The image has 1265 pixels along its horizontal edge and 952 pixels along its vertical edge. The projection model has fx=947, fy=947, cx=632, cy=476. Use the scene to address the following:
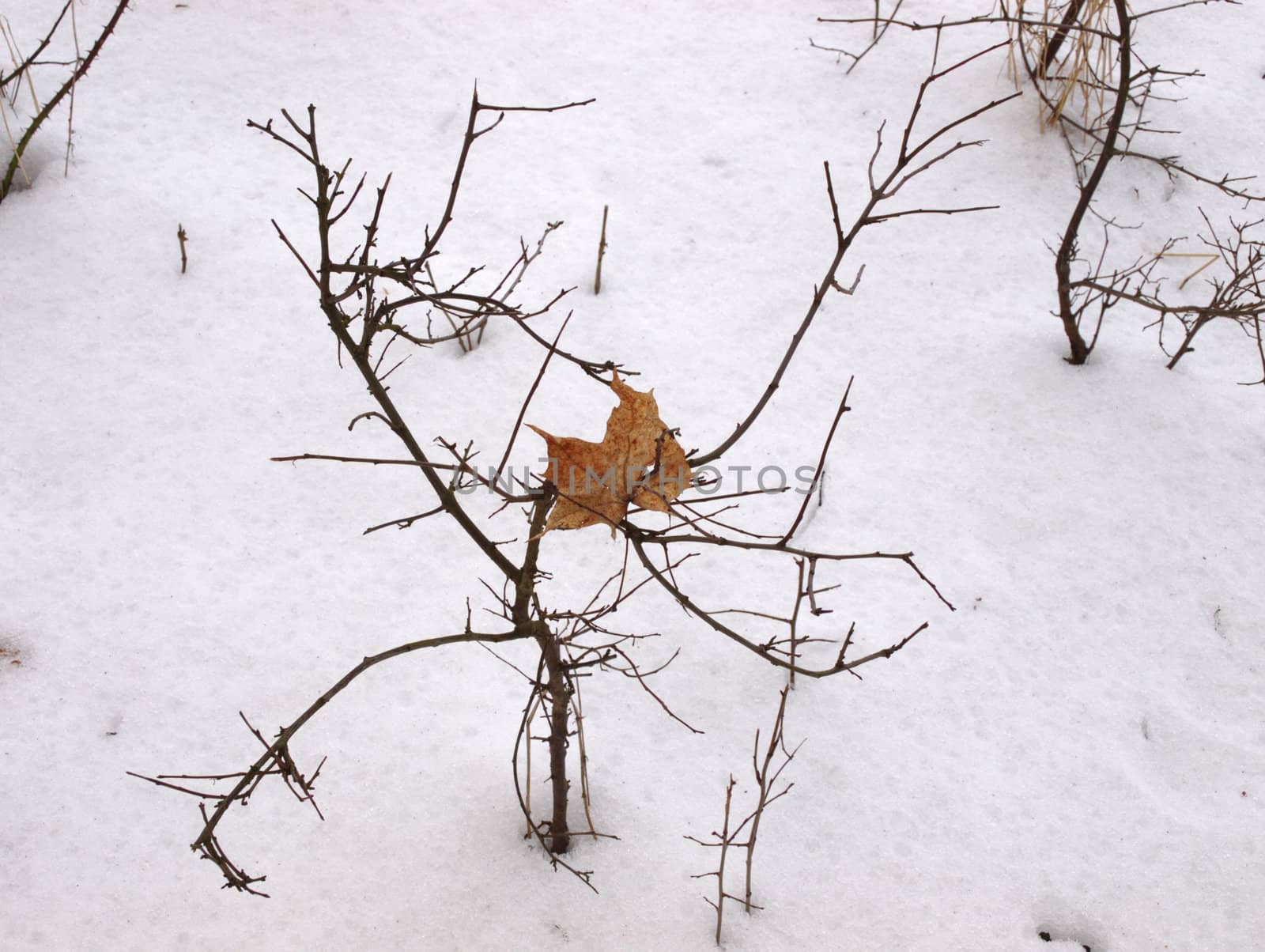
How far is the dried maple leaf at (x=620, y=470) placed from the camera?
3.08ft

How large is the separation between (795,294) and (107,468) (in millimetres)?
1469

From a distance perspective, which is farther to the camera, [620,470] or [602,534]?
[602,534]

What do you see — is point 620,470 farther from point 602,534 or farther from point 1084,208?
point 1084,208

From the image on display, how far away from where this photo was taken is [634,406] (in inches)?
36.9

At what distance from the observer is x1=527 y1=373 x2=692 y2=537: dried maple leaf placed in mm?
938

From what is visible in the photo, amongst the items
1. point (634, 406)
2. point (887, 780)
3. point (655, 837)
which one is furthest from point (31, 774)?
point (887, 780)

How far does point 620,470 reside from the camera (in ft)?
3.17

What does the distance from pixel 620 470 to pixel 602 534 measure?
0.82 meters

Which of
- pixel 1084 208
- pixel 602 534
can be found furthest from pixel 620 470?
pixel 1084 208

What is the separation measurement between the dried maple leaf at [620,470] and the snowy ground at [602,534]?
63 centimetres

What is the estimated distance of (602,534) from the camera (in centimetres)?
177

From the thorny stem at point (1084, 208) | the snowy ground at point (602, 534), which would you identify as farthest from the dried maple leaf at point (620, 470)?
the thorny stem at point (1084, 208)

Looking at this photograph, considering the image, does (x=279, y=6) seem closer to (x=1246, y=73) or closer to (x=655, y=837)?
(x=655, y=837)

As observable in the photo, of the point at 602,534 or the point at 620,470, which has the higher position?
the point at 620,470
